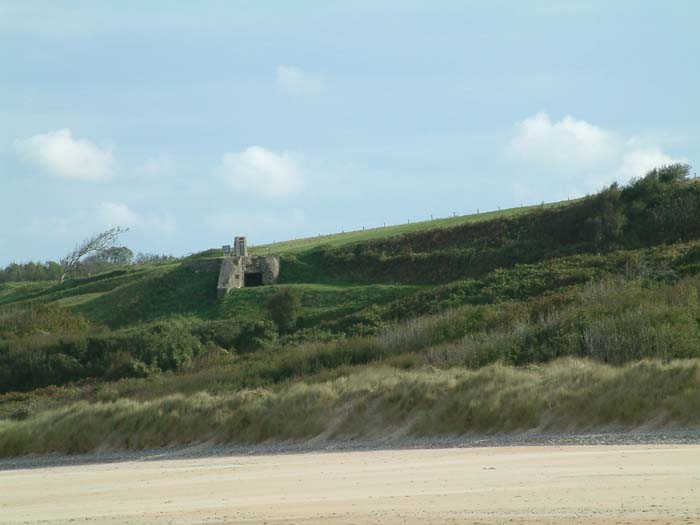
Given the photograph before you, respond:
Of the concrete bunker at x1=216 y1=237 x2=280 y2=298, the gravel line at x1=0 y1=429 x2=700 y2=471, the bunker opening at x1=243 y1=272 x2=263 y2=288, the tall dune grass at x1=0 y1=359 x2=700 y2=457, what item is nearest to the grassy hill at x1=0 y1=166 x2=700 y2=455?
the tall dune grass at x1=0 y1=359 x2=700 y2=457

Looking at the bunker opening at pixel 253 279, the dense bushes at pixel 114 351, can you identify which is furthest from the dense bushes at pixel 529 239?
the dense bushes at pixel 114 351

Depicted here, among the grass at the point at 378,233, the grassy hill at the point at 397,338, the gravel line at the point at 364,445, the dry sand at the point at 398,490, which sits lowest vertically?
the gravel line at the point at 364,445

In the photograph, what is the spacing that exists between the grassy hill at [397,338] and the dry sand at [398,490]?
3.70 meters

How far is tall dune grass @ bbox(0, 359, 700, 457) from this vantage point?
2317cm

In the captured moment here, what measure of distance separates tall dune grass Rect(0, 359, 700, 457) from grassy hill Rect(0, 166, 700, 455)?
57 mm

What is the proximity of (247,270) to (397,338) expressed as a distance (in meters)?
28.6

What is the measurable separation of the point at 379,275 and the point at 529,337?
30106 mm

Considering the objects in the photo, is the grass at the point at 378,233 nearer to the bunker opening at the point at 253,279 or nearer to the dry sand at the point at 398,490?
the bunker opening at the point at 253,279

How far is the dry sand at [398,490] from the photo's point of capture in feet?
45.0

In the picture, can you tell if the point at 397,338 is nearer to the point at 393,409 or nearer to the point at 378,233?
the point at 393,409

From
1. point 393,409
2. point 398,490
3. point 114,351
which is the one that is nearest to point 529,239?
point 114,351

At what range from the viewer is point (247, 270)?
66.4 m

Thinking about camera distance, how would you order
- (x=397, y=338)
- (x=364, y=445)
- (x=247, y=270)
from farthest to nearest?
(x=247, y=270) < (x=397, y=338) < (x=364, y=445)

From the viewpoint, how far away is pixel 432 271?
Answer: 61656mm
